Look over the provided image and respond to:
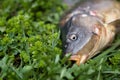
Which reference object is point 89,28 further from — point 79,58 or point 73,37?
point 79,58

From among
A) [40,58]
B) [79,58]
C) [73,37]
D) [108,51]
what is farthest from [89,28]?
[40,58]

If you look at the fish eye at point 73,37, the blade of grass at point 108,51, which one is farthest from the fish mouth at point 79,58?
the fish eye at point 73,37

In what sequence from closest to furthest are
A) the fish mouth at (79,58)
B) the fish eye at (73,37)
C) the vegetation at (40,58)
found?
the vegetation at (40,58), the fish mouth at (79,58), the fish eye at (73,37)

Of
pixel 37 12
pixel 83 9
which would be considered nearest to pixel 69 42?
A: pixel 83 9

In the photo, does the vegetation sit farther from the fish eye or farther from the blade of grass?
the fish eye

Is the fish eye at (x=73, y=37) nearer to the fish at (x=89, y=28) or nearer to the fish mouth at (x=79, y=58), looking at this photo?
the fish at (x=89, y=28)

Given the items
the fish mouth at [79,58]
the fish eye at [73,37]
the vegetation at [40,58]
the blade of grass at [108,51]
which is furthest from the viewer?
the fish eye at [73,37]

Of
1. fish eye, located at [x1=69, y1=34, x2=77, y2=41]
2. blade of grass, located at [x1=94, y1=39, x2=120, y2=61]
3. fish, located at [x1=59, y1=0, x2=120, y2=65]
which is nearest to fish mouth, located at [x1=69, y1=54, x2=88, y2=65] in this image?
fish, located at [x1=59, y1=0, x2=120, y2=65]
